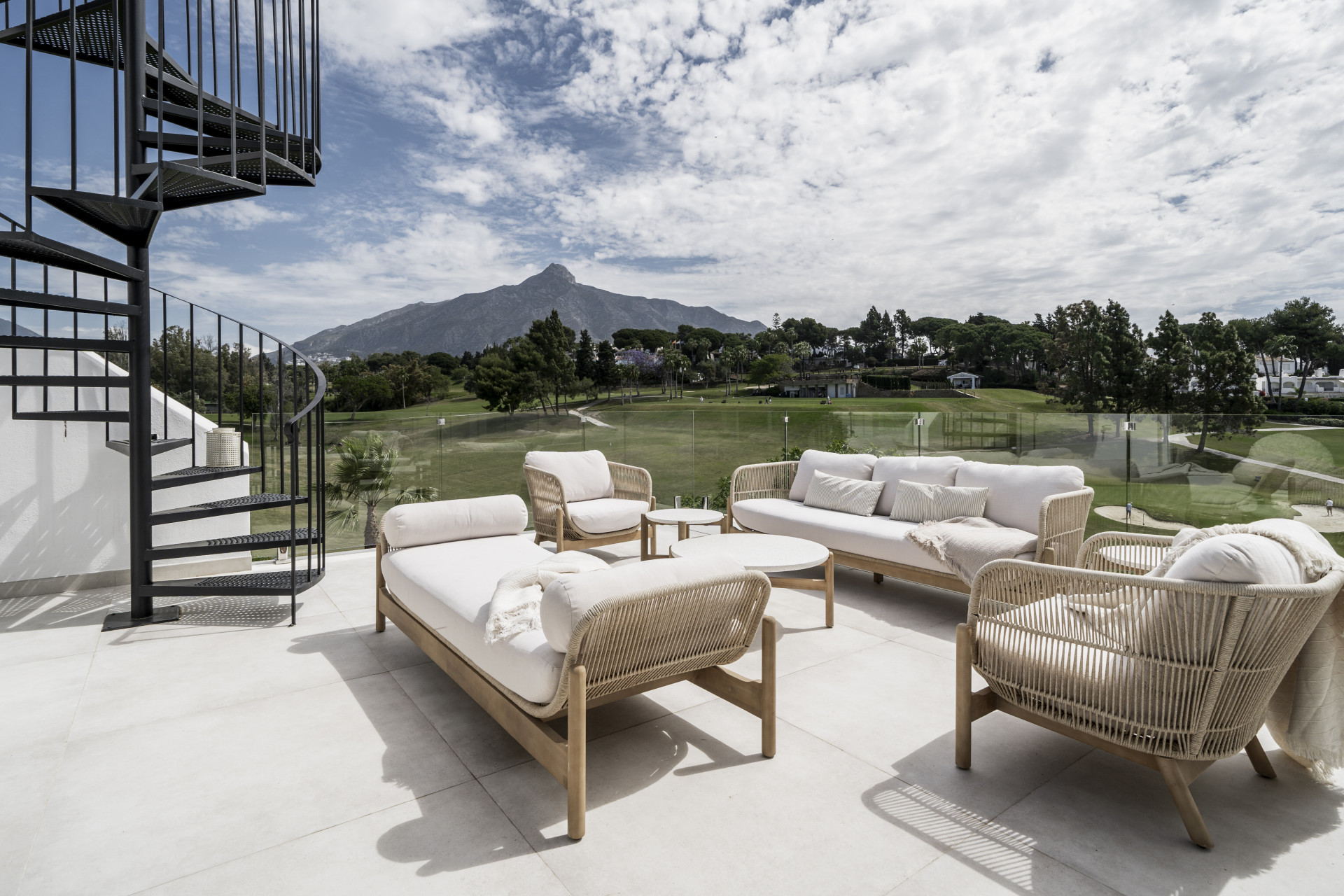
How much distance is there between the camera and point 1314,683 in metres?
1.78

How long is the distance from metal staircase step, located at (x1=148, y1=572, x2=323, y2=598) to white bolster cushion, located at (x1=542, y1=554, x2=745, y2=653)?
2.54 meters

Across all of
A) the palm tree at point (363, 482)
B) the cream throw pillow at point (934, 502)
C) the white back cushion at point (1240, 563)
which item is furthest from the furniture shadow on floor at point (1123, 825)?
the palm tree at point (363, 482)

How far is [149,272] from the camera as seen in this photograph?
3.70 metres

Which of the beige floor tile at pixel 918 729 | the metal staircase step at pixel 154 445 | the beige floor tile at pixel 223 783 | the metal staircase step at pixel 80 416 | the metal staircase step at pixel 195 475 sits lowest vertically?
the beige floor tile at pixel 223 783

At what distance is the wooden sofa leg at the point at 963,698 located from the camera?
6.50 ft

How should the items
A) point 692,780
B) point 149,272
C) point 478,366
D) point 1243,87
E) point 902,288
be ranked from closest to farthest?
point 692,780 → point 149,272 → point 1243,87 → point 478,366 → point 902,288

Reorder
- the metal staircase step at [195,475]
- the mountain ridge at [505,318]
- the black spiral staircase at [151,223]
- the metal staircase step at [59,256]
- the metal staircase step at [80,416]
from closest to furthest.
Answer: the metal staircase step at [59,256] < the black spiral staircase at [151,223] < the metal staircase step at [80,416] < the metal staircase step at [195,475] < the mountain ridge at [505,318]

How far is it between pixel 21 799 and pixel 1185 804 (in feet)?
10.6

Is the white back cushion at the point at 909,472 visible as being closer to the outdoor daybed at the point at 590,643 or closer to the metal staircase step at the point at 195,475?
the outdoor daybed at the point at 590,643

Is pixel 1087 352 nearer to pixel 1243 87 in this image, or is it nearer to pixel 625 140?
pixel 1243 87

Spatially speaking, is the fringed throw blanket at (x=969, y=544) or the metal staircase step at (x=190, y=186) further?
the fringed throw blanket at (x=969, y=544)

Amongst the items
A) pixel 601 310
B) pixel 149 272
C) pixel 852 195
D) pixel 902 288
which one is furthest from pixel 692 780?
pixel 601 310

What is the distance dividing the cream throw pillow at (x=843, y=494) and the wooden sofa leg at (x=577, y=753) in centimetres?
304

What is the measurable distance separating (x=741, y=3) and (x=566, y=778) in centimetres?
914
